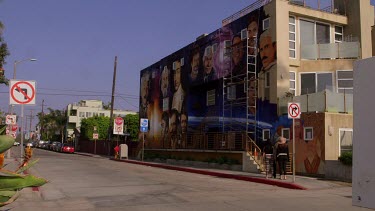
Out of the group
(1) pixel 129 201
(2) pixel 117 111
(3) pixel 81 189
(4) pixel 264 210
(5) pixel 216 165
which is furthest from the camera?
(2) pixel 117 111

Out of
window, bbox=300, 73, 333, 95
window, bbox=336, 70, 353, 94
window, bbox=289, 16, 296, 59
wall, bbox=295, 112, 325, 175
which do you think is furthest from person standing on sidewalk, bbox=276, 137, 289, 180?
window, bbox=289, 16, 296, 59

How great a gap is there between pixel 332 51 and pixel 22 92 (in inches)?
687

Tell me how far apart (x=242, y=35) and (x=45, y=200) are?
1802cm

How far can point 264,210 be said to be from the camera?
10188 mm

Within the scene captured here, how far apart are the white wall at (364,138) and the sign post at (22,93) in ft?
34.2

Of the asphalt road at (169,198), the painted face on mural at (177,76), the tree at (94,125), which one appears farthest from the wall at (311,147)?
the tree at (94,125)

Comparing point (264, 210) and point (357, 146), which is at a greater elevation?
point (357, 146)

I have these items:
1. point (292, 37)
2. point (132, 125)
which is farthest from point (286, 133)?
point (132, 125)

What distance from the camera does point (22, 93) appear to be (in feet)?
40.7

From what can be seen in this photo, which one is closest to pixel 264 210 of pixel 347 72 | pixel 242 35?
pixel 347 72

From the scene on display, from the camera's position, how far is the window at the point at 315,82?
24.0 meters

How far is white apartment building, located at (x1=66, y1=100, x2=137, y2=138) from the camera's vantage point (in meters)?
108

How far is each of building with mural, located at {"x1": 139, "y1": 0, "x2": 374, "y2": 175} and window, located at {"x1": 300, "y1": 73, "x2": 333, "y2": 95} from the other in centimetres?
5

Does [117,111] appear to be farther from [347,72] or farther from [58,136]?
[347,72]
